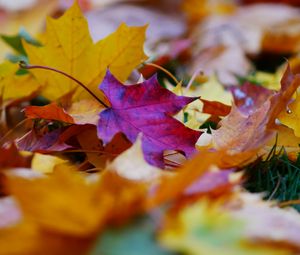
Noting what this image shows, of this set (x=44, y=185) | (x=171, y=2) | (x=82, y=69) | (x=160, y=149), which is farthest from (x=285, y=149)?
(x=171, y=2)

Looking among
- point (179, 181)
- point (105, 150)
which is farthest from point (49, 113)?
point (179, 181)

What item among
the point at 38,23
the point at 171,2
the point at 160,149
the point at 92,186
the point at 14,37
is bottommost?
the point at 38,23

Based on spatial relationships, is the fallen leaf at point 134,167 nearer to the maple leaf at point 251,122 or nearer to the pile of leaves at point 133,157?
the pile of leaves at point 133,157

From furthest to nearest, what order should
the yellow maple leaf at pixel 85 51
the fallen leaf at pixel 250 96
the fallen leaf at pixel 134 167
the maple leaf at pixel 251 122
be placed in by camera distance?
the fallen leaf at pixel 250 96
the yellow maple leaf at pixel 85 51
the maple leaf at pixel 251 122
the fallen leaf at pixel 134 167

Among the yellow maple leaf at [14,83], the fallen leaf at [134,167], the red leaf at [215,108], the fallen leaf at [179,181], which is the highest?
the fallen leaf at [179,181]

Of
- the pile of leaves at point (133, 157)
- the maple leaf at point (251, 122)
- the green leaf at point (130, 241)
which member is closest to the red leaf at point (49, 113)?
the pile of leaves at point (133, 157)

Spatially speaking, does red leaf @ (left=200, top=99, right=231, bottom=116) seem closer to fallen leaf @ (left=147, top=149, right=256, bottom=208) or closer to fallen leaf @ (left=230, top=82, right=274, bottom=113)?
fallen leaf @ (left=230, top=82, right=274, bottom=113)

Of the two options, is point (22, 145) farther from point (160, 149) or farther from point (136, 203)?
point (136, 203)

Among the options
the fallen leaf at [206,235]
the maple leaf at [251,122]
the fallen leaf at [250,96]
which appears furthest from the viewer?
the fallen leaf at [250,96]
